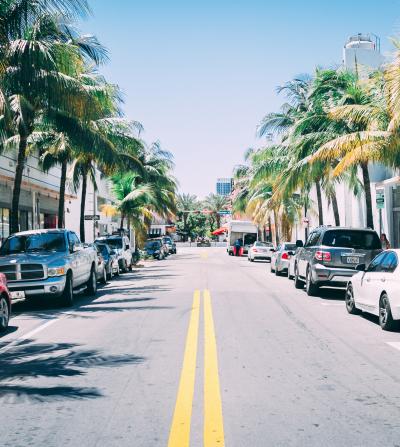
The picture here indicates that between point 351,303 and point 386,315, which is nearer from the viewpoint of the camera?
point 386,315

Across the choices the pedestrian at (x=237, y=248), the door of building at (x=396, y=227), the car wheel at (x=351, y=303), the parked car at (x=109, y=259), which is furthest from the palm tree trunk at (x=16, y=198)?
the pedestrian at (x=237, y=248)

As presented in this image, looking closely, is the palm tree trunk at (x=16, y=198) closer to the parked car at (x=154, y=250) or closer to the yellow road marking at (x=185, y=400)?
the yellow road marking at (x=185, y=400)

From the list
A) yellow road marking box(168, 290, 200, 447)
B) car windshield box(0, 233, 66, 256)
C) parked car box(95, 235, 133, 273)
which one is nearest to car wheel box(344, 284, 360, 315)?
yellow road marking box(168, 290, 200, 447)

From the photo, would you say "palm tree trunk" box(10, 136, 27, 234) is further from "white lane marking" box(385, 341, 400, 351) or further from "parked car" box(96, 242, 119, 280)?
"white lane marking" box(385, 341, 400, 351)

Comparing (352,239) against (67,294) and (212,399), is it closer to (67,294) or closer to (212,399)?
(67,294)

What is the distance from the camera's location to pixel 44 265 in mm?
14820

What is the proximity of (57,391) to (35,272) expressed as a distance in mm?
8309

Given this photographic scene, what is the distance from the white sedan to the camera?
10812mm

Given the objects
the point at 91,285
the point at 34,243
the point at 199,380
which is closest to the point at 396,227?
the point at 91,285

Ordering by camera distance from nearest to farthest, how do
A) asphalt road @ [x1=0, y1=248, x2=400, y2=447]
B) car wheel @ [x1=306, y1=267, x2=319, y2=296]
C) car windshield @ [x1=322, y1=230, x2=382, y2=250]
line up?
asphalt road @ [x1=0, y1=248, x2=400, y2=447]
car windshield @ [x1=322, y1=230, x2=382, y2=250]
car wheel @ [x1=306, y1=267, x2=319, y2=296]

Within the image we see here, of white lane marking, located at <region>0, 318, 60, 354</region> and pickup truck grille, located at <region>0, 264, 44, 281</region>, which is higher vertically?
pickup truck grille, located at <region>0, 264, 44, 281</region>

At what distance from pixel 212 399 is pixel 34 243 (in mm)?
11024

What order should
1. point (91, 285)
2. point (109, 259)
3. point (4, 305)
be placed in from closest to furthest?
1. point (4, 305)
2. point (91, 285)
3. point (109, 259)

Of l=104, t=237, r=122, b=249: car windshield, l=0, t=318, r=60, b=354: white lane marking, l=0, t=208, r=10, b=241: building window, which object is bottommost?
l=0, t=318, r=60, b=354: white lane marking
